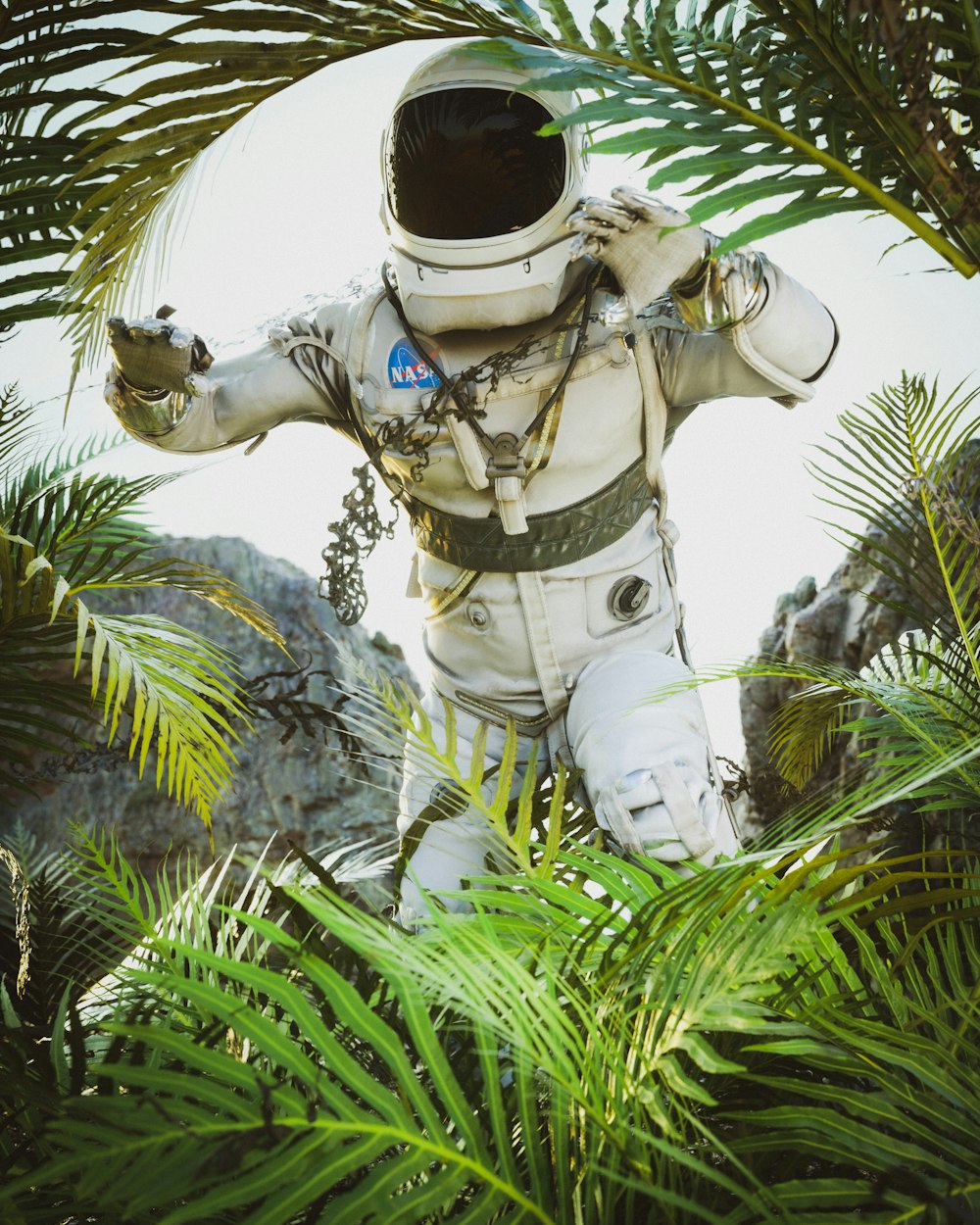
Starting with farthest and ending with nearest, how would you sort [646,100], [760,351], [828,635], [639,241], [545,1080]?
[828,635] → [760,351] → [639,241] → [646,100] → [545,1080]

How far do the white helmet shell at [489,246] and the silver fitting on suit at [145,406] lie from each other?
334 mm

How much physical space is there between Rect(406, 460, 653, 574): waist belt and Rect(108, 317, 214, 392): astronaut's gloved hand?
34 centimetres

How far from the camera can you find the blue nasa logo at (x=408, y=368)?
1377 millimetres

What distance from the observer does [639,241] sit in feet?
3.94

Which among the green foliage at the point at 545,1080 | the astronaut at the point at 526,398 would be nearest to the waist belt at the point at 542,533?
the astronaut at the point at 526,398

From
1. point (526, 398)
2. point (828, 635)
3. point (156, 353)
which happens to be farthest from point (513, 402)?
point (828, 635)

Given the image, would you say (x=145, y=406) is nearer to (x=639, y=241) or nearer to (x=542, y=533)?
(x=542, y=533)

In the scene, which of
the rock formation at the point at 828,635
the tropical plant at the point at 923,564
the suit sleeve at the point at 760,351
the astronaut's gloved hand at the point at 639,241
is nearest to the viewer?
Result: the tropical plant at the point at 923,564

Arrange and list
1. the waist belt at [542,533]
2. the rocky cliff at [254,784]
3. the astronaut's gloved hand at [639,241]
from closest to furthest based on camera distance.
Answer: the astronaut's gloved hand at [639,241]
the waist belt at [542,533]
the rocky cliff at [254,784]

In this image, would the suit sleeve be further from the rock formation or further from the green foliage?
the green foliage

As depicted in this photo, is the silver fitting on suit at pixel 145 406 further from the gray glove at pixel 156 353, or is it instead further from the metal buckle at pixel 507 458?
the metal buckle at pixel 507 458

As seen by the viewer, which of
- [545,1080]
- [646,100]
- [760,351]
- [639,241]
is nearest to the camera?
[545,1080]

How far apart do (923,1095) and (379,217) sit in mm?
1219

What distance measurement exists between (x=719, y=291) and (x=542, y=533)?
356mm
